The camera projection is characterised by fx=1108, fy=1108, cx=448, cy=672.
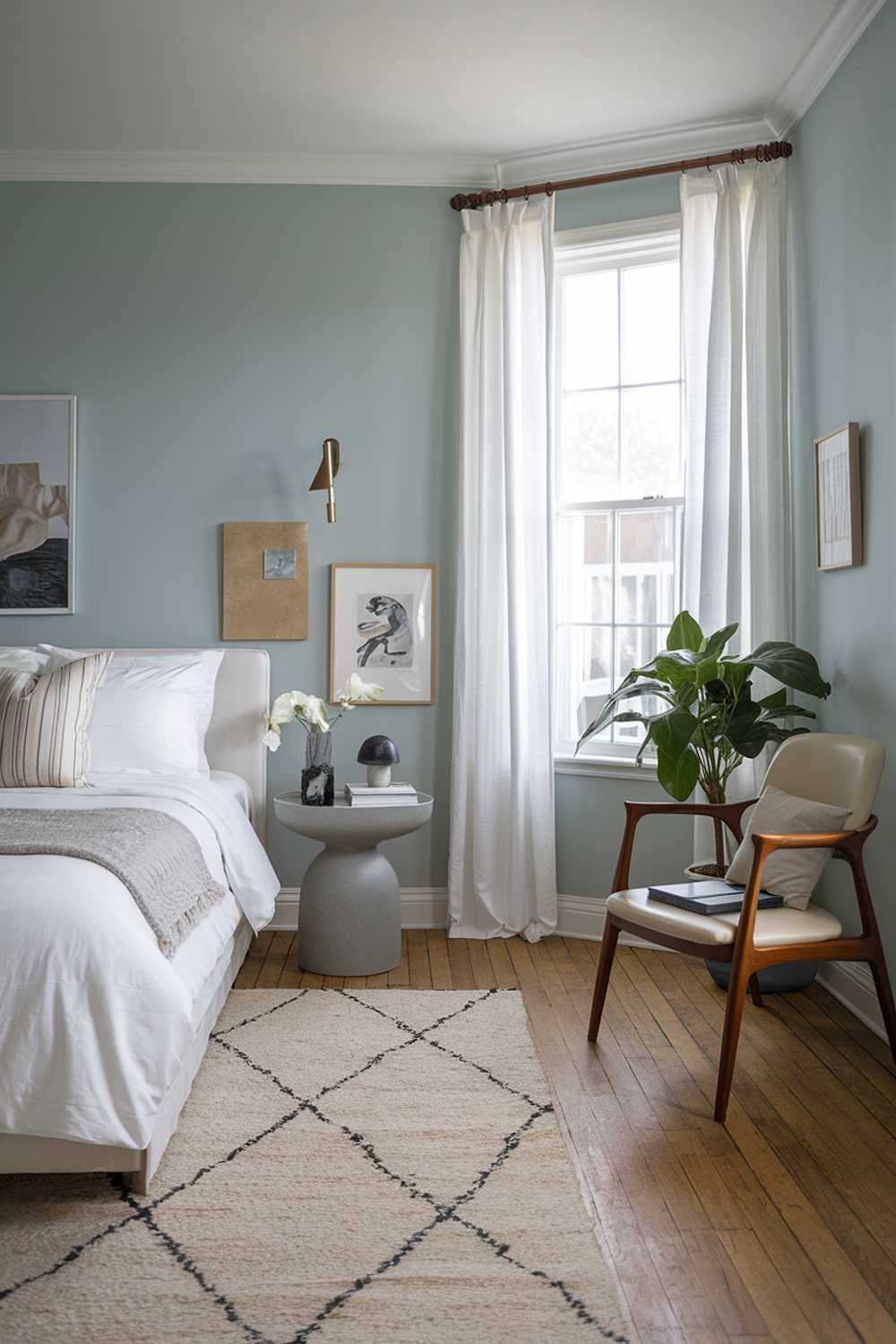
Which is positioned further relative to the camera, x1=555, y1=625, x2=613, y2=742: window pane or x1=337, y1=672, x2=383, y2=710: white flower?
x1=555, y1=625, x2=613, y2=742: window pane

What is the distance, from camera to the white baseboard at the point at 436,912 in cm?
432

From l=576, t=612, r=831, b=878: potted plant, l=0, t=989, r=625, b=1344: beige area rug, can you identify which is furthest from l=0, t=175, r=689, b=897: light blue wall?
l=0, t=989, r=625, b=1344: beige area rug

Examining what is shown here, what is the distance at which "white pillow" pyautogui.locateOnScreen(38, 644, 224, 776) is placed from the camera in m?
3.75

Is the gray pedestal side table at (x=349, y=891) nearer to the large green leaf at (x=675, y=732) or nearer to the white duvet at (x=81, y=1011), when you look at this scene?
the large green leaf at (x=675, y=732)

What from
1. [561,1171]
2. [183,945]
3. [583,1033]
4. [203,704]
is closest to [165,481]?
[203,704]

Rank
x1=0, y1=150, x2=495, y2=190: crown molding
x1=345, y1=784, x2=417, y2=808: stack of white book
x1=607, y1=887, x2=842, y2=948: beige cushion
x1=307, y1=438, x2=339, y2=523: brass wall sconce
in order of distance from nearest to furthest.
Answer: x1=607, y1=887, x2=842, y2=948: beige cushion, x1=345, y1=784, x2=417, y2=808: stack of white book, x1=307, y1=438, x2=339, y2=523: brass wall sconce, x1=0, y1=150, x2=495, y2=190: crown molding

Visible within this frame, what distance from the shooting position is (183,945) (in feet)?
8.68

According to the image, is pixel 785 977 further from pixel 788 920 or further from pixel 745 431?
pixel 745 431

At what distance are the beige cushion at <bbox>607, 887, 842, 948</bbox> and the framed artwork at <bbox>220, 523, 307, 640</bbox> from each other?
2021mm

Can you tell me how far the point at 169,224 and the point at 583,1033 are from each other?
135 inches

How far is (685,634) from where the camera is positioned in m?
3.63

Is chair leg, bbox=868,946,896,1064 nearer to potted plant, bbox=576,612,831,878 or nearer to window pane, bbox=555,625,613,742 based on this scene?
potted plant, bbox=576,612,831,878

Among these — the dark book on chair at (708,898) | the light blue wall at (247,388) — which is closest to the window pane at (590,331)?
the light blue wall at (247,388)

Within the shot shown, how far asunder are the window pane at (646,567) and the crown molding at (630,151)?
52.3 inches
